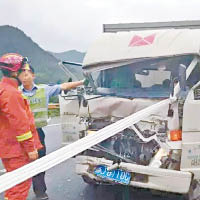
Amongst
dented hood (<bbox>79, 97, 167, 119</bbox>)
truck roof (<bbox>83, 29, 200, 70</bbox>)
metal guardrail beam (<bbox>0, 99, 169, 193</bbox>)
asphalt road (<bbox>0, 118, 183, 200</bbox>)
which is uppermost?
truck roof (<bbox>83, 29, 200, 70</bbox>)

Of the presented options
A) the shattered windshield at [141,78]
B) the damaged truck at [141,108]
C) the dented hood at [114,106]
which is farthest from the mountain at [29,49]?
the dented hood at [114,106]

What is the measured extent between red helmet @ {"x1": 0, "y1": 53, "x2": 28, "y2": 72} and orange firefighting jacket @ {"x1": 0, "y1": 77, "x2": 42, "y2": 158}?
0.13m

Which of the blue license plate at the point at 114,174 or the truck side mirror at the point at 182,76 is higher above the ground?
the truck side mirror at the point at 182,76

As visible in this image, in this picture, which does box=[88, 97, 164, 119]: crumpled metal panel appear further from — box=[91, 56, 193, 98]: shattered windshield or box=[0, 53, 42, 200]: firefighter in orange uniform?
box=[0, 53, 42, 200]: firefighter in orange uniform

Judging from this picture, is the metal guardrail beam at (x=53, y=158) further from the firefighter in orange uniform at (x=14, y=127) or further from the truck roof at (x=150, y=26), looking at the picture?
the truck roof at (x=150, y=26)

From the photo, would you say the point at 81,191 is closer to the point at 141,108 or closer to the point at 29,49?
the point at 141,108

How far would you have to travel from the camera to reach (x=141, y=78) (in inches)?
203

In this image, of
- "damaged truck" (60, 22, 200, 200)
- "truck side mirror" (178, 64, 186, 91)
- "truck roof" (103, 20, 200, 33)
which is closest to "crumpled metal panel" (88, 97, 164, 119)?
"damaged truck" (60, 22, 200, 200)

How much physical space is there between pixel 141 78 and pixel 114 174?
1577 millimetres

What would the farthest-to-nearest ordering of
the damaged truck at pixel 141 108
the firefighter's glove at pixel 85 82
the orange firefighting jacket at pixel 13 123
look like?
the firefighter's glove at pixel 85 82, the damaged truck at pixel 141 108, the orange firefighting jacket at pixel 13 123

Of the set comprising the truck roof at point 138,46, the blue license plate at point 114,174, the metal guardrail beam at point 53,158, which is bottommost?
the blue license plate at point 114,174

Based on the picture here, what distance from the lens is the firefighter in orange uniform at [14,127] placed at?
3.65 meters

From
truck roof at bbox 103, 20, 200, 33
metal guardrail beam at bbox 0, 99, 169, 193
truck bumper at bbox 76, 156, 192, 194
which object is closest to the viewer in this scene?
metal guardrail beam at bbox 0, 99, 169, 193

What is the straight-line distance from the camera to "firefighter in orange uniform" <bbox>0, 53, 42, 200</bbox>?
3654mm
